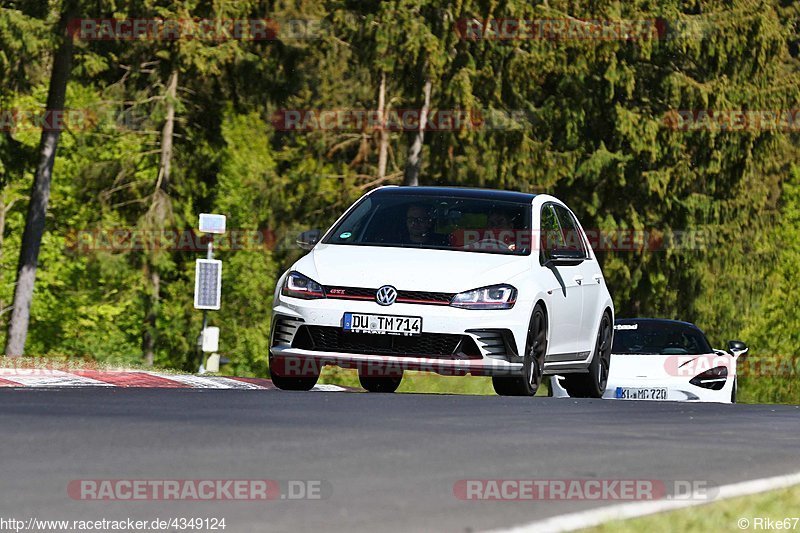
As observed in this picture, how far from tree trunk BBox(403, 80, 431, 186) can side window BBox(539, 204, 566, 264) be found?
24.9 meters

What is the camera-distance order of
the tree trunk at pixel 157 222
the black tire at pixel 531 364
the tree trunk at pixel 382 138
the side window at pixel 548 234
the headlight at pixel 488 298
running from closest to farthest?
1. the headlight at pixel 488 298
2. the black tire at pixel 531 364
3. the side window at pixel 548 234
4. the tree trunk at pixel 382 138
5. the tree trunk at pixel 157 222

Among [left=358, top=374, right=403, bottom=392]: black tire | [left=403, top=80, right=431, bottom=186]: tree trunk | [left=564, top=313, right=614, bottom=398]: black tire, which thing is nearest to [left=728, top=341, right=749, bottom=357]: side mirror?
[left=564, top=313, right=614, bottom=398]: black tire

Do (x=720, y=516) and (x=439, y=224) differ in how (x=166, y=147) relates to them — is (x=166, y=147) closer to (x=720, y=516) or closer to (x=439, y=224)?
(x=439, y=224)

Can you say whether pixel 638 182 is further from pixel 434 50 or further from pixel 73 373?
pixel 73 373

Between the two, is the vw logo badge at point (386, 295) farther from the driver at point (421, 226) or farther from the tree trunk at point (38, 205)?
the tree trunk at point (38, 205)

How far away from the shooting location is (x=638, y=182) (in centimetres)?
4634

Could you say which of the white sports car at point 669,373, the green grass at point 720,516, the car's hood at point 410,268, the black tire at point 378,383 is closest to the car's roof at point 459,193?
the car's hood at point 410,268

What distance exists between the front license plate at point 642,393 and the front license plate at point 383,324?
5656 mm

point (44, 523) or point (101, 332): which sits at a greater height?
point (44, 523)

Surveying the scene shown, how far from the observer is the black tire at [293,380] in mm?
14461

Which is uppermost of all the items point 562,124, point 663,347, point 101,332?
point 562,124

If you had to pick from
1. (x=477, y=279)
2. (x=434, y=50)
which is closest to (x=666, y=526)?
(x=477, y=279)

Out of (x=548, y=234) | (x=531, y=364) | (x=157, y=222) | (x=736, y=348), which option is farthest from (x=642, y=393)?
(x=157, y=222)

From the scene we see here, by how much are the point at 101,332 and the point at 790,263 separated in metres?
27.8
